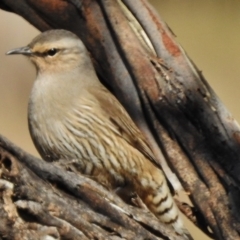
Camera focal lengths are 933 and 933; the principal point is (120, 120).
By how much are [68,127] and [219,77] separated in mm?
2670

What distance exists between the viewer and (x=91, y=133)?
11.0ft

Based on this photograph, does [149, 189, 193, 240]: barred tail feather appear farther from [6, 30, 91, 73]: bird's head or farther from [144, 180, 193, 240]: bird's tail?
[6, 30, 91, 73]: bird's head

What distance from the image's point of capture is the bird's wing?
129 inches

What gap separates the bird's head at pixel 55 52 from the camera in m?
3.31

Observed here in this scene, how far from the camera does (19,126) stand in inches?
210

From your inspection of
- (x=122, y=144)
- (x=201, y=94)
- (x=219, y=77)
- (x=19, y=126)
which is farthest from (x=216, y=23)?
(x=201, y=94)

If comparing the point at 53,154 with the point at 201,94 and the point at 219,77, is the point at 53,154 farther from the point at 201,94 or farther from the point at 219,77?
the point at 219,77

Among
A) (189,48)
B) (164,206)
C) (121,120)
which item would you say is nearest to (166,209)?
(164,206)

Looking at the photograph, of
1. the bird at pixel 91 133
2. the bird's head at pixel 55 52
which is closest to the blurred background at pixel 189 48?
the bird's head at pixel 55 52

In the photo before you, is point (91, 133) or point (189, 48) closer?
point (91, 133)

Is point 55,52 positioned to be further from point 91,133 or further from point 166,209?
point 166,209

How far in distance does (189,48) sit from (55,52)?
2558 mm

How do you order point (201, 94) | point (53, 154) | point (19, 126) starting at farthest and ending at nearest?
point (19, 126) < point (53, 154) < point (201, 94)

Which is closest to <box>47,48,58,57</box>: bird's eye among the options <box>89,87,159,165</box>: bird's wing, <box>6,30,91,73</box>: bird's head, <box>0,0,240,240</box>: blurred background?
<box>6,30,91,73</box>: bird's head
